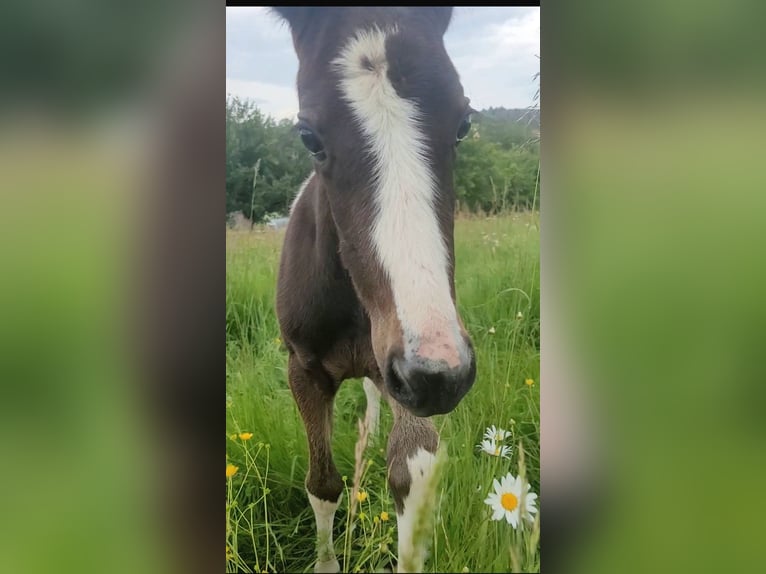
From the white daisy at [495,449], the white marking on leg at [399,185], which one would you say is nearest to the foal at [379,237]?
the white marking on leg at [399,185]

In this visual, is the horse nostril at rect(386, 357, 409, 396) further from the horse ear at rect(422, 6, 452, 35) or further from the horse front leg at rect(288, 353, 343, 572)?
the horse ear at rect(422, 6, 452, 35)

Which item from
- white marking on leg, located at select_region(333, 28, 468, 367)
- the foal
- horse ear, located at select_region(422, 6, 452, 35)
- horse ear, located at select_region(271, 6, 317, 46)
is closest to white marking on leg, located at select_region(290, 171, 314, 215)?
the foal

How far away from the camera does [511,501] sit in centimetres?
113

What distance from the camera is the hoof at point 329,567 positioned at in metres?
1.15

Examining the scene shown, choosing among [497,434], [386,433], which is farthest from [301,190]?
[497,434]

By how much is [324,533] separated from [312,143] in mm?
853

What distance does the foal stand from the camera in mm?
981

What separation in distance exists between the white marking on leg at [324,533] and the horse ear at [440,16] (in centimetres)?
104

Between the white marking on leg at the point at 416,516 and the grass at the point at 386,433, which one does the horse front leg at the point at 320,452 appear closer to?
the grass at the point at 386,433
